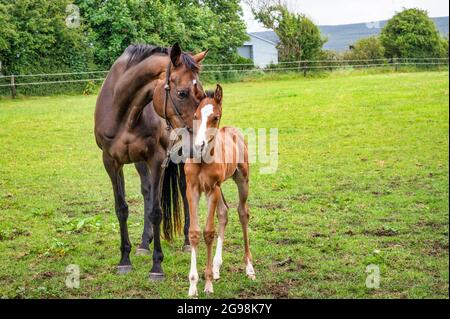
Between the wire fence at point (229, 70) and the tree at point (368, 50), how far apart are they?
54.0 inches

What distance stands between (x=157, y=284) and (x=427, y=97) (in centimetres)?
1520

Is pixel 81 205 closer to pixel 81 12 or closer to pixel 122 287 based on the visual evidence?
pixel 122 287

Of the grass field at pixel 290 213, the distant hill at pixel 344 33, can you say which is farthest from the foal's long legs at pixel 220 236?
the distant hill at pixel 344 33

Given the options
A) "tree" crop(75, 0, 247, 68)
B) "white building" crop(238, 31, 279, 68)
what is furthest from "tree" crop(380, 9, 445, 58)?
"tree" crop(75, 0, 247, 68)

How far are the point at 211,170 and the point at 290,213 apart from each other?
10.6ft

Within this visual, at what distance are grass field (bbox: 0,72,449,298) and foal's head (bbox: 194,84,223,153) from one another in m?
1.34

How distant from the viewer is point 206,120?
496 centimetres

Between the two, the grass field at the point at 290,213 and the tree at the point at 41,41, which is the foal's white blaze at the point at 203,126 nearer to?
the grass field at the point at 290,213

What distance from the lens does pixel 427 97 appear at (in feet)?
62.0

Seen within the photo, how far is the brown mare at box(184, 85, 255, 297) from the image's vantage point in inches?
197

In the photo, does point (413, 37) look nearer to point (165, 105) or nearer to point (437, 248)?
point (437, 248)

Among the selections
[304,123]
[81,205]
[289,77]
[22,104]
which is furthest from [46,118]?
[289,77]

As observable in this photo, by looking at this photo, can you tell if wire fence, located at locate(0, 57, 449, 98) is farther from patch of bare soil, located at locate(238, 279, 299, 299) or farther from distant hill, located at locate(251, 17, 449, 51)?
distant hill, located at locate(251, 17, 449, 51)

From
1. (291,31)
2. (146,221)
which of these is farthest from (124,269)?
(291,31)
